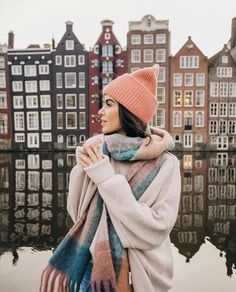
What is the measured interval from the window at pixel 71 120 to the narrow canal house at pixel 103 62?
2045mm

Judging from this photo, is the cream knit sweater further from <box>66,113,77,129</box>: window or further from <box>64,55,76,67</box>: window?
<box>64,55,76,67</box>: window

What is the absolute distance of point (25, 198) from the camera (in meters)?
13.8

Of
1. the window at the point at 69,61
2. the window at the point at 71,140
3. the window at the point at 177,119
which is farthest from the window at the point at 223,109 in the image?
the window at the point at 69,61

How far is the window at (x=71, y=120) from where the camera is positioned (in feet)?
124

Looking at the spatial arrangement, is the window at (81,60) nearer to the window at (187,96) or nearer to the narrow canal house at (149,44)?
the narrow canal house at (149,44)

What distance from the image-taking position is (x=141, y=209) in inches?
57.3

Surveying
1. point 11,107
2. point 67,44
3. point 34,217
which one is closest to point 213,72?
point 67,44

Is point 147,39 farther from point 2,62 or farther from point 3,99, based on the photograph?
point 3,99

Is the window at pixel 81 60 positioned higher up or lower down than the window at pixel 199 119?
higher up

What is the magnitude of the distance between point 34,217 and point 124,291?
10.4 metres

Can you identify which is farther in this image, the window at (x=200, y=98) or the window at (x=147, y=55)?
the window at (x=200, y=98)

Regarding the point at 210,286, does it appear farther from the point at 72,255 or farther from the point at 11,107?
the point at 11,107

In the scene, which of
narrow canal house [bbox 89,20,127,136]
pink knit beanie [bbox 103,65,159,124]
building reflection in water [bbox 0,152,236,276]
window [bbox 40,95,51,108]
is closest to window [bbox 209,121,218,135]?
narrow canal house [bbox 89,20,127,136]

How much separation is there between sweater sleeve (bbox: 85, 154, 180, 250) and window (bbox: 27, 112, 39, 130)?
125 ft
